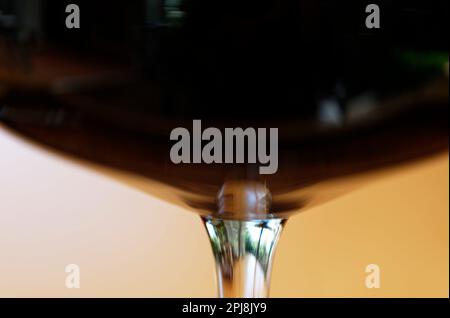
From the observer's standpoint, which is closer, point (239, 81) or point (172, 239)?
point (239, 81)

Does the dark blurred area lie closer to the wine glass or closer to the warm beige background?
the wine glass

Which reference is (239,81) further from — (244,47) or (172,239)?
(172,239)

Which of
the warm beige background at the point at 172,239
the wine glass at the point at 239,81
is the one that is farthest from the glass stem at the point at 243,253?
the warm beige background at the point at 172,239

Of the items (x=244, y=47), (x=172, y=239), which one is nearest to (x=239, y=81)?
(x=244, y=47)

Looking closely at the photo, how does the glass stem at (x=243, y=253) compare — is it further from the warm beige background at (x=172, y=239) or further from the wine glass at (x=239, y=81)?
the warm beige background at (x=172, y=239)

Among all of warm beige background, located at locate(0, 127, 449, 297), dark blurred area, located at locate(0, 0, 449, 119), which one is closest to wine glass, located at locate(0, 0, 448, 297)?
dark blurred area, located at locate(0, 0, 449, 119)
